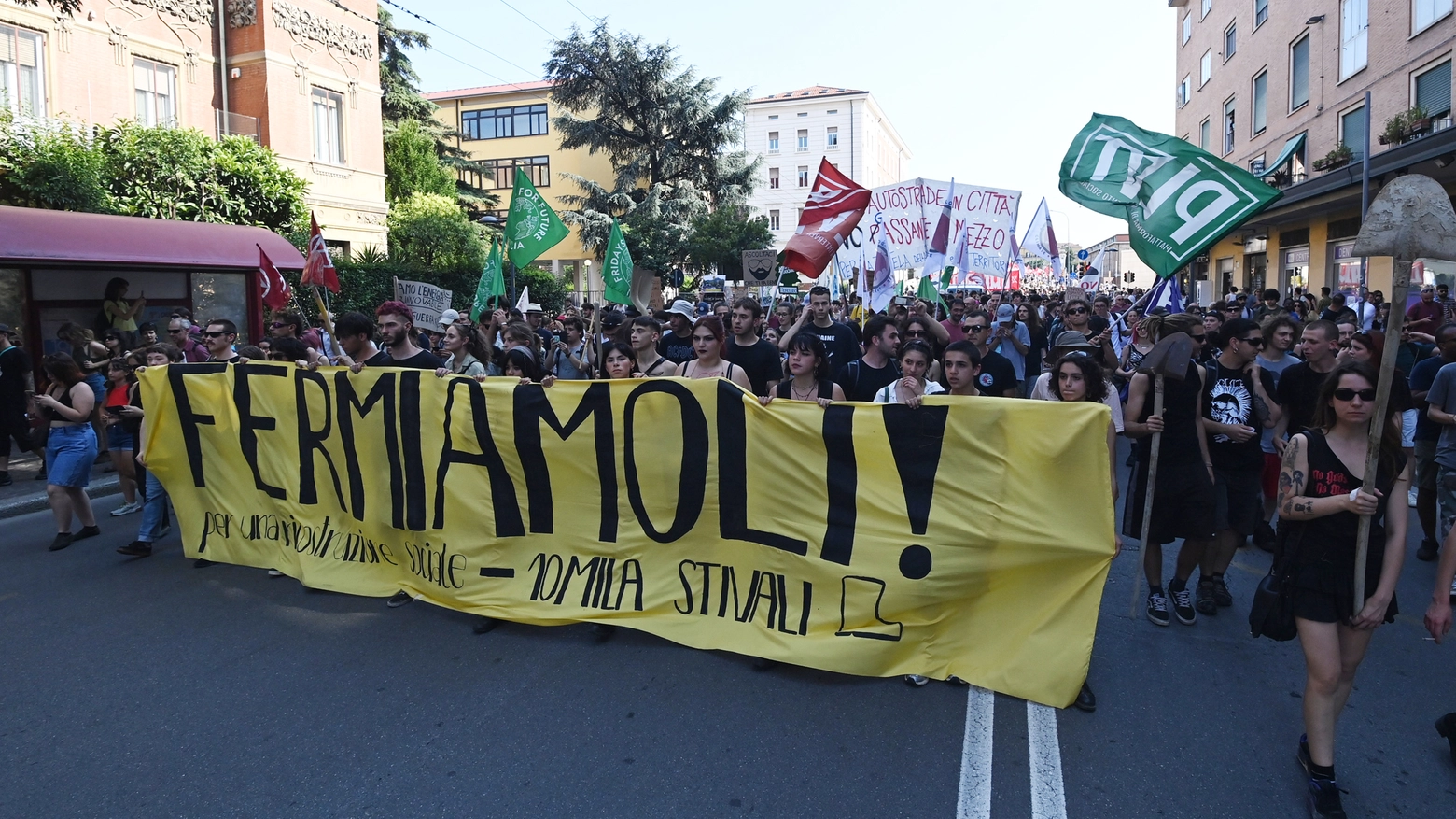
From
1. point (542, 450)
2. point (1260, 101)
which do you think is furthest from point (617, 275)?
point (1260, 101)

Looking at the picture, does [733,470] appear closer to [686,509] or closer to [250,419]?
[686,509]

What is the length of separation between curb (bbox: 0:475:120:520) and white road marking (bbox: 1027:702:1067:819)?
8034 millimetres

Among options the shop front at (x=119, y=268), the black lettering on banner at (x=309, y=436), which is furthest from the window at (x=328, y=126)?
the black lettering on banner at (x=309, y=436)

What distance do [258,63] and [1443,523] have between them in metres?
24.4

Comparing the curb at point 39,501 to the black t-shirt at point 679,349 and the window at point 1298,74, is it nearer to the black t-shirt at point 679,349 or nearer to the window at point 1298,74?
the black t-shirt at point 679,349

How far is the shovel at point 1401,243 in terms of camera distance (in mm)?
3209

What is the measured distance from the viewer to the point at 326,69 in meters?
24.4

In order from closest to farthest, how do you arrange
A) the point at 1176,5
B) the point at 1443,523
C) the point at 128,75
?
the point at 1443,523 → the point at 128,75 → the point at 1176,5

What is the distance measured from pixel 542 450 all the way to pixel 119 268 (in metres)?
12.2

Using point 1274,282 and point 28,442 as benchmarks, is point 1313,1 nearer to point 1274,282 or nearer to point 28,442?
point 1274,282

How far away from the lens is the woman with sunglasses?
330 centimetres

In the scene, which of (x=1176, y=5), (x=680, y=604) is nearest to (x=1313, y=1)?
(x=1176, y=5)

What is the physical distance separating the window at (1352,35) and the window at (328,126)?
25.2m

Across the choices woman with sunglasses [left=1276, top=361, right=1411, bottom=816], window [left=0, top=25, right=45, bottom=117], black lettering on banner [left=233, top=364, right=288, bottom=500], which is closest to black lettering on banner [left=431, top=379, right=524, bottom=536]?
black lettering on banner [left=233, top=364, right=288, bottom=500]
